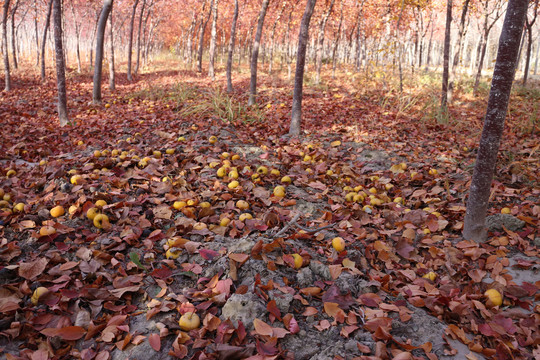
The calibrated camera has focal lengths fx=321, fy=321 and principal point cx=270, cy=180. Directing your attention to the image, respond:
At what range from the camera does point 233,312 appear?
2033mm

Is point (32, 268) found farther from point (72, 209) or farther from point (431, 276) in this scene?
point (431, 276)

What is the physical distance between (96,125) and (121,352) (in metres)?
6.38

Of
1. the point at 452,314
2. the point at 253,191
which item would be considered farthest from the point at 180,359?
the point at 253,191

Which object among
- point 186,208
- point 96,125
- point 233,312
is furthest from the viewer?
point 96,125

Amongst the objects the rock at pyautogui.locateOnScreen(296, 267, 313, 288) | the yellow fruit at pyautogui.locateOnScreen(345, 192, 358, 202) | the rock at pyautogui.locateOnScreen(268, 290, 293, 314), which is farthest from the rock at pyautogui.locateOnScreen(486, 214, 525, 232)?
the rock at pyautogui.locateOnScreen(268, 290, 293, 314)

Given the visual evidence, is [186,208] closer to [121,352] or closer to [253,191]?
[253,191]

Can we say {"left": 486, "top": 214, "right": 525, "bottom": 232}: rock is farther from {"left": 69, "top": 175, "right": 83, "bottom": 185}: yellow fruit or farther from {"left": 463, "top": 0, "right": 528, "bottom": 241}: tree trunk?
{"left": 69, "top": 175, "right": 83, "bottom": 185}: yellow fruit

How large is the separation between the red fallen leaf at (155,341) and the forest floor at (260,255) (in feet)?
0.05

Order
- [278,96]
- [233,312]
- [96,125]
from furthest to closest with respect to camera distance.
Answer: [278,96] < [96,125] < [233,312]

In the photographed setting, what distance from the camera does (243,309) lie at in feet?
6.72

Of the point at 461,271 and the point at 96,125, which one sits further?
the point at 96,125

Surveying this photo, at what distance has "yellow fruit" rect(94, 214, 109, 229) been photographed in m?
2.88

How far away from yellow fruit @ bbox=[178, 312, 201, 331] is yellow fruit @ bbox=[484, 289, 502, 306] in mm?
2105

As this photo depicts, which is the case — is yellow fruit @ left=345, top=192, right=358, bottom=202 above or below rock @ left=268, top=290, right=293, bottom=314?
above
